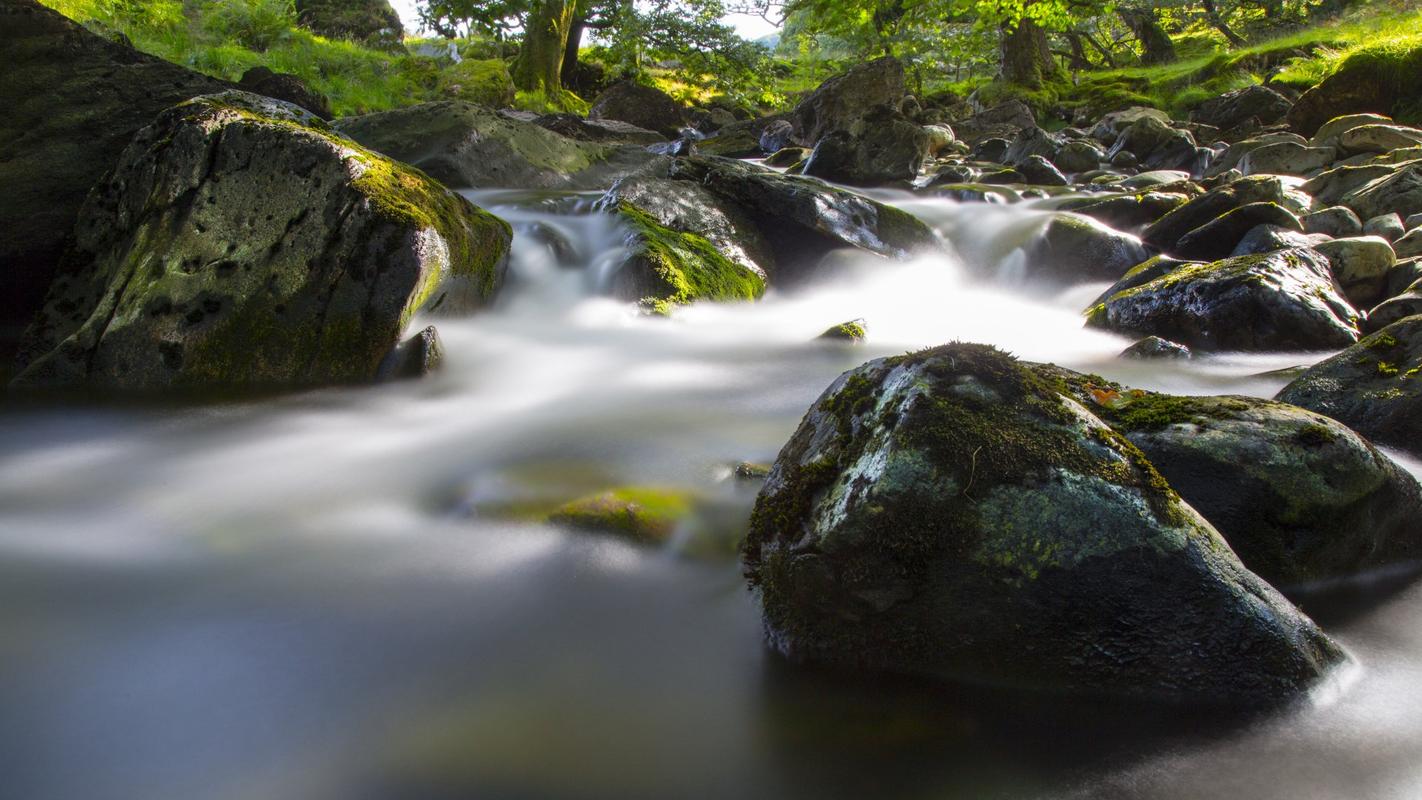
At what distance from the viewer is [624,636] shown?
279 centimetres

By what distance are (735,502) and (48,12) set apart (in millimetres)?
7611

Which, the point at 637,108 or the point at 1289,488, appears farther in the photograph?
the point at 637,108

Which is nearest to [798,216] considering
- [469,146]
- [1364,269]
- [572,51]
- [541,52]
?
[469,146]

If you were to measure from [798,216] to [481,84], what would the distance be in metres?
14.5

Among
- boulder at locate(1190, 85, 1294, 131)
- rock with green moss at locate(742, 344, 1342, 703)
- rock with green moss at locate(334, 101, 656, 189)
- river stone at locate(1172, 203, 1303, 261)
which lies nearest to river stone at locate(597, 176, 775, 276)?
rock with green moss at locate(334, 101, 656, 189)

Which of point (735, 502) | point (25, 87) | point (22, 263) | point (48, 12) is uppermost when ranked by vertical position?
point (48, 12)

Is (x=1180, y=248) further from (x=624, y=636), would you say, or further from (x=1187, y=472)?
(x=624, y=636)

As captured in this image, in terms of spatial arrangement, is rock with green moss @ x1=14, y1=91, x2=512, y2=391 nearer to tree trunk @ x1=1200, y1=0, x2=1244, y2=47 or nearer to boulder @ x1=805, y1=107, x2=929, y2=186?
boulder @ x1=805, y1=107, x2=929, y2=186

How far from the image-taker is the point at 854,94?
1855 centimetres

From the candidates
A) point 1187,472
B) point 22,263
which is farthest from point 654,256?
point 1187,472

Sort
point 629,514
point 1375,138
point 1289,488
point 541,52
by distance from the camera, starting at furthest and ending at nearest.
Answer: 1. point 541,52
2. point 1375,138
3. point 629,514
4. point 1289,488

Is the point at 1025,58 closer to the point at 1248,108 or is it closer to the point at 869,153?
the point at 1248,108

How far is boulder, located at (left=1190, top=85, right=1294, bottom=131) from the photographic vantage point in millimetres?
18578

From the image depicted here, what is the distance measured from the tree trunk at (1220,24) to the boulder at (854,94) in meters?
17.1
